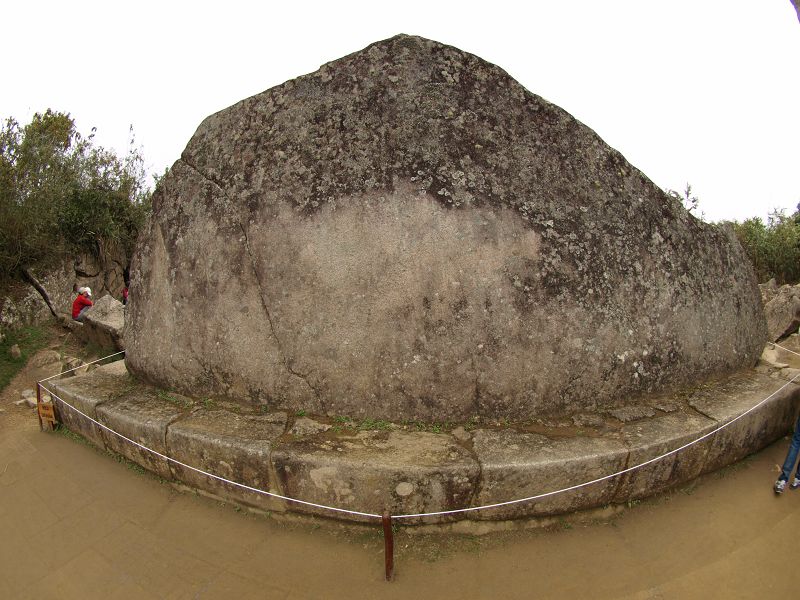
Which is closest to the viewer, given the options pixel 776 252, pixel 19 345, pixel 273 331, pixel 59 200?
pixel 273 331

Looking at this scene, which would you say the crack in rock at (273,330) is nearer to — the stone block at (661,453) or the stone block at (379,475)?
the stone block at (379,475)

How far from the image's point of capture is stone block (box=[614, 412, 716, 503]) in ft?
9.11

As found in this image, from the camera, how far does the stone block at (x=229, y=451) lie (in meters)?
2.83

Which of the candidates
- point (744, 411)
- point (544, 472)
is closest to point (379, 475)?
point (544, 472)

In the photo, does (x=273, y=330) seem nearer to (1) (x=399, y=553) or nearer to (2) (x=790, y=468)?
(1) (x=399, y=553)

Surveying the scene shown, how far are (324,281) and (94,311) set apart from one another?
4722mm

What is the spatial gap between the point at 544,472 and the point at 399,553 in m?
0.88

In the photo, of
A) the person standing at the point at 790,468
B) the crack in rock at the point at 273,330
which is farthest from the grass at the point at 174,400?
the person standing at the point at 790,468

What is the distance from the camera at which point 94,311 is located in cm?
632

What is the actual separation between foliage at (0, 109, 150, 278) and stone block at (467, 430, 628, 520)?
27.3ft

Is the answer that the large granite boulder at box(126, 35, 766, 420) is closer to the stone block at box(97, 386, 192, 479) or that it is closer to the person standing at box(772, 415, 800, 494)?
the stone block at box(97, 386, 192, 479)

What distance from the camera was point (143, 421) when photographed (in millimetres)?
3232

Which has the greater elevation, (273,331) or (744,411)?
(273,331)

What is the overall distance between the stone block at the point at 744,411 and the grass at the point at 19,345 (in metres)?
6.68
